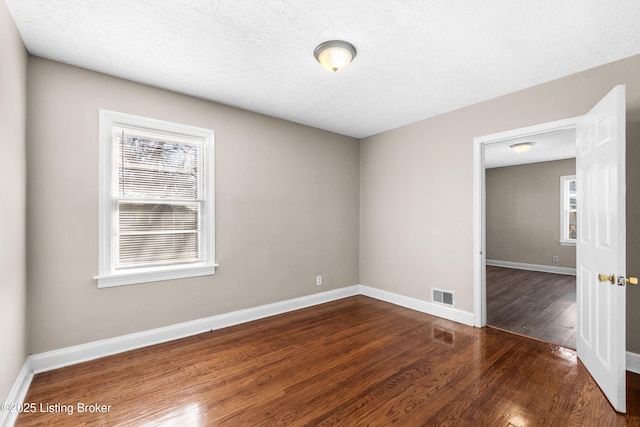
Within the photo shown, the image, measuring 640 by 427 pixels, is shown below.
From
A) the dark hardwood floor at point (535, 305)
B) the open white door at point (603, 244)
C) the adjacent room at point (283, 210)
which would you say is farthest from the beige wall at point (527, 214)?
the open white door at point (603, 244)

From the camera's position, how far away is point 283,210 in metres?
4.03

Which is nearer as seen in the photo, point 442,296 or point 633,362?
point 633,362

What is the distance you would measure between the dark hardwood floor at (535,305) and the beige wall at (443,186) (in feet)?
2.07

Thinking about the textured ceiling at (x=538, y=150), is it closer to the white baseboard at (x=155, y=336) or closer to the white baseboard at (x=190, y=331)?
the white baseboard at (x=190, y=331)

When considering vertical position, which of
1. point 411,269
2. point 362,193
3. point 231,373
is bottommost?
point 231,373

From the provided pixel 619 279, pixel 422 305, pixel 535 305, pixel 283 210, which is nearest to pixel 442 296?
pixel 422 305

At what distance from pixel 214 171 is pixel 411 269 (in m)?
2.88

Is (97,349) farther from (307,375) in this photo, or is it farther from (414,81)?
(414,81)

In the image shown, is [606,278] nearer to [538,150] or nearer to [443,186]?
[443,186]

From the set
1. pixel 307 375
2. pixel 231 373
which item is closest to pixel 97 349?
pixel 231 373

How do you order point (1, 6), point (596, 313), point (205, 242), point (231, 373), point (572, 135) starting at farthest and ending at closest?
point (572, 135), point (205, 242), point (231, 373), point (596, 313), point (1, 6)

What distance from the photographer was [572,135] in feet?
15.7

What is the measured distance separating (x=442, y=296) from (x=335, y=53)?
3.07 metres

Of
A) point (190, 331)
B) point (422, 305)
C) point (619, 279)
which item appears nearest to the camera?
point (619, 279)
